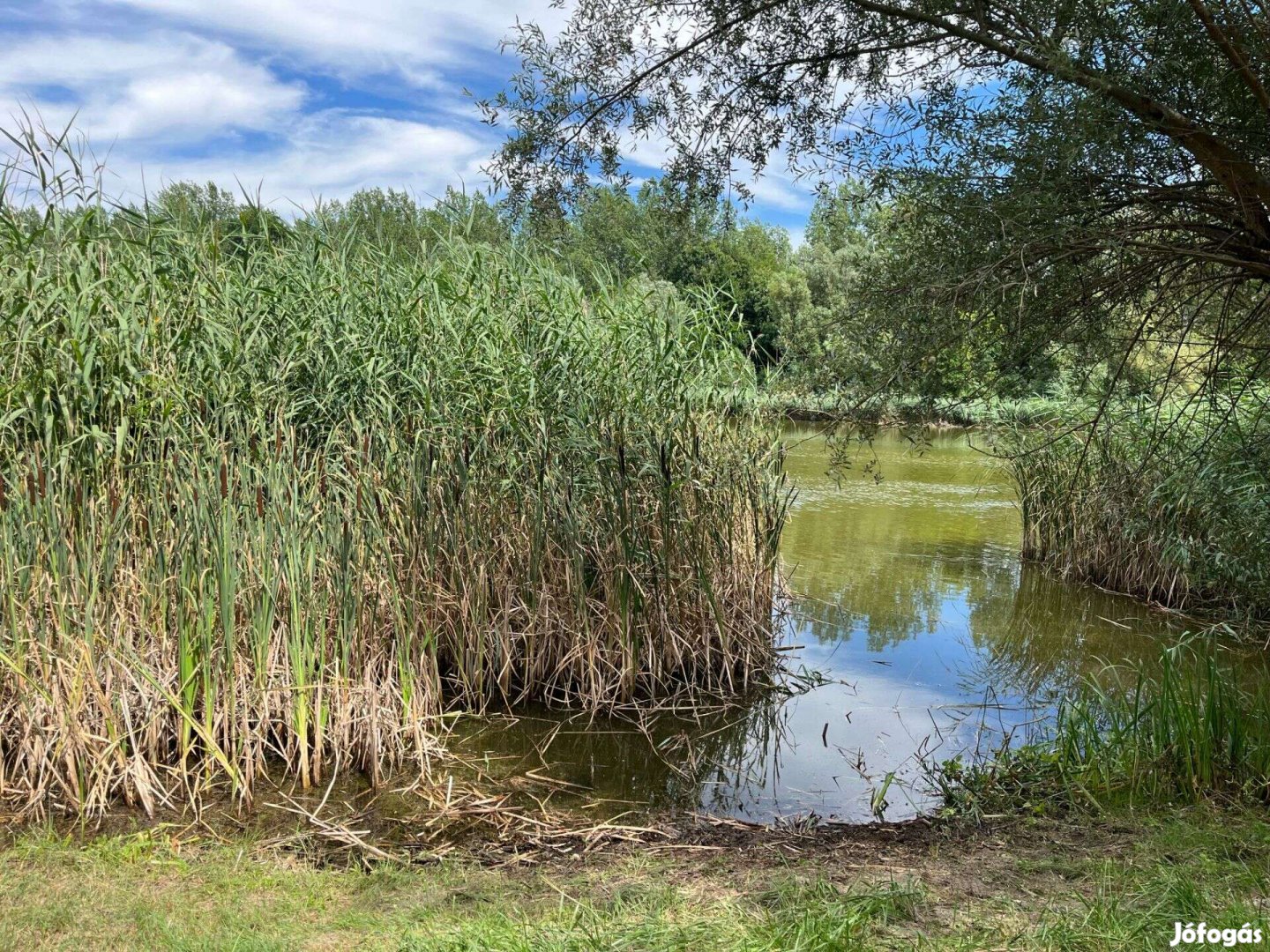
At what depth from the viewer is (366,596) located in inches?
207

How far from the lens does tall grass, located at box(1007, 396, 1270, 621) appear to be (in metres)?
5.68

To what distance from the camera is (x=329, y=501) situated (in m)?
5.30

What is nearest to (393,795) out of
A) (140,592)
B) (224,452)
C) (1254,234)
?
(140,592)

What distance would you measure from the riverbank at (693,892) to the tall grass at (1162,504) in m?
2.08

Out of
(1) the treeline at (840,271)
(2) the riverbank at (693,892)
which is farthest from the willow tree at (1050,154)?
(2) the riverbank at (693,892)

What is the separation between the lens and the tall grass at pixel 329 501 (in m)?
4.44

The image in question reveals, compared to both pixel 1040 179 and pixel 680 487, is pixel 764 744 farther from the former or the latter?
pixel 1040 179

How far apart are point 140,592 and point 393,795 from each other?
61.2 inches

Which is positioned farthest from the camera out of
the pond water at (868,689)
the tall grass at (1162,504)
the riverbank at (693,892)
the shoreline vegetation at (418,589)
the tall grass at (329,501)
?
the tall grass at (1162,504)

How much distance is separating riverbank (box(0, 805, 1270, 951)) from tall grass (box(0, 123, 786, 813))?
78 cm

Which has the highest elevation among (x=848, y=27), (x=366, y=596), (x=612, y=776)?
(x=848, y=27)

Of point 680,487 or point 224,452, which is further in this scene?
point 680,487

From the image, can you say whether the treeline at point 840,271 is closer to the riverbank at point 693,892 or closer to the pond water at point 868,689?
the pond water at point 868,689

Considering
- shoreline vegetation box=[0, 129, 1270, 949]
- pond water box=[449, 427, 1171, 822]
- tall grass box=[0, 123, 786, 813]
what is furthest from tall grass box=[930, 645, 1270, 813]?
tall grass box=[0, 123, 786, 813]
